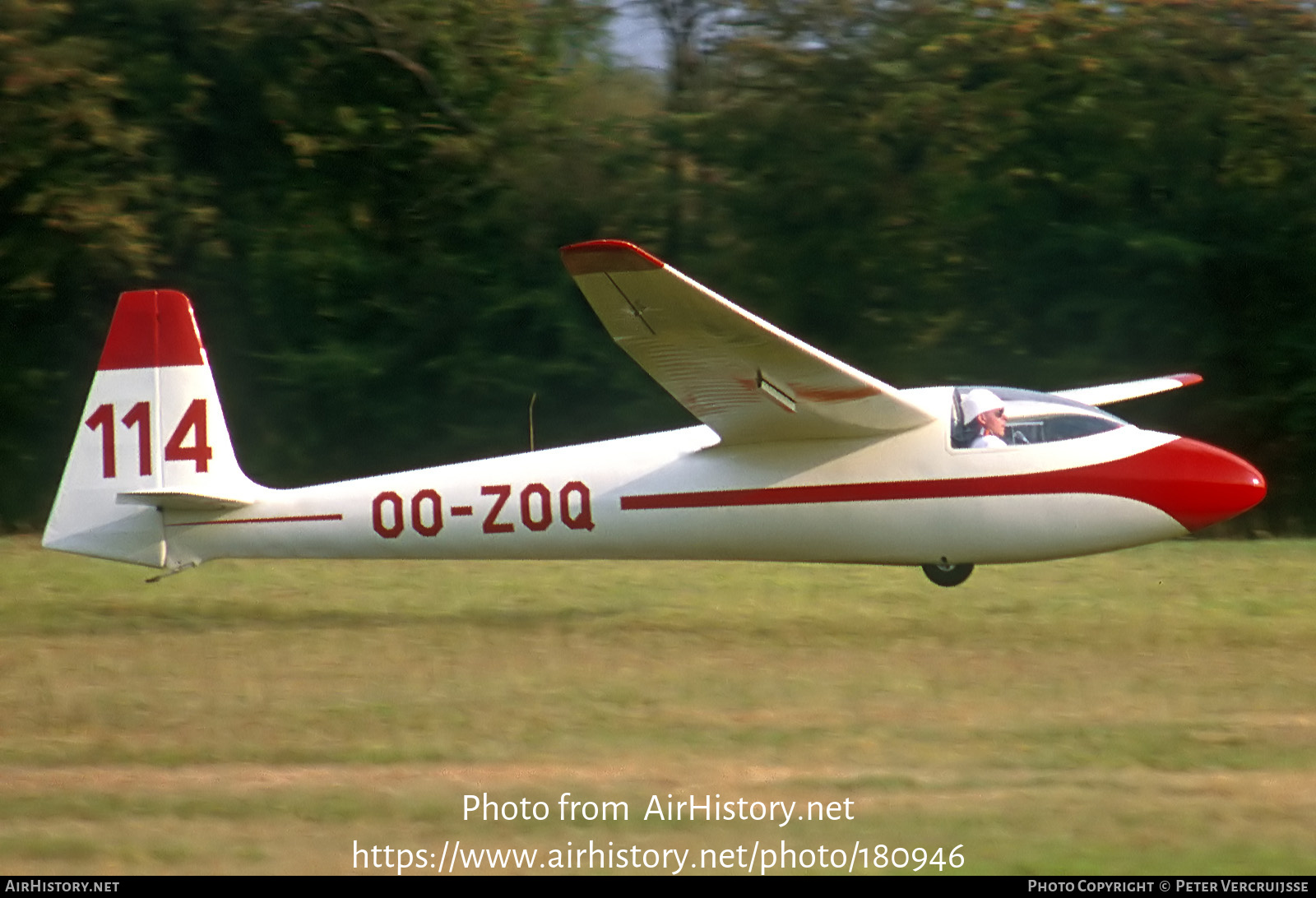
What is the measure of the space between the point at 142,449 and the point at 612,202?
412 inches

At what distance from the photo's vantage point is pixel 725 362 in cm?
Answer: 969

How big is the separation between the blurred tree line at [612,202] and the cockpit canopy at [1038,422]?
869 cm

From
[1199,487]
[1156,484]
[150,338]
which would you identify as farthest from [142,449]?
[1199,487]

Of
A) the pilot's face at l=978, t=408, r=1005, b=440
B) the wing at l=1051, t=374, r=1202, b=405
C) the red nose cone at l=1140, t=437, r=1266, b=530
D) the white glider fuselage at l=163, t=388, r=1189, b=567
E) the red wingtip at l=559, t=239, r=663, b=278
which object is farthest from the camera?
the wing at l=1051, t=374, r=1202, b=405

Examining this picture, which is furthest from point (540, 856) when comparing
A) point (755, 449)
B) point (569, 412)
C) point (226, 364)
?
point (226, 364)

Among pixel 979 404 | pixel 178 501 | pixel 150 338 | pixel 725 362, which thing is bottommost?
pixel 178 501

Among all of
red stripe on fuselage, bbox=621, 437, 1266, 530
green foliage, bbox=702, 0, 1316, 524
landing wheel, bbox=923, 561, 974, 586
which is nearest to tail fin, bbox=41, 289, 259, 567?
red stripe on fuselage, bbox=621, 437, 1266, 530

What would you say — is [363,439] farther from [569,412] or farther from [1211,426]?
[1211,426]

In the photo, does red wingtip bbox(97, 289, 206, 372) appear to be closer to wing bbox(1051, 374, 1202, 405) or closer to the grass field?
the grass field

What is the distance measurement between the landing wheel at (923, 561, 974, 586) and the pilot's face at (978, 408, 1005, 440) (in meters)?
1.14

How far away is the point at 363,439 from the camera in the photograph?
2042 centimetres

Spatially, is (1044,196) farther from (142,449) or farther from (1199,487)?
(142,449)

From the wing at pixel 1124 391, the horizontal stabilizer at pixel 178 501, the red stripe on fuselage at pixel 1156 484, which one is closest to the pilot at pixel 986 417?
the red stripe on fuselage at pixel 1156 484

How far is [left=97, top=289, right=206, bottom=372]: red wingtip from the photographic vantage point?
10945 mm
